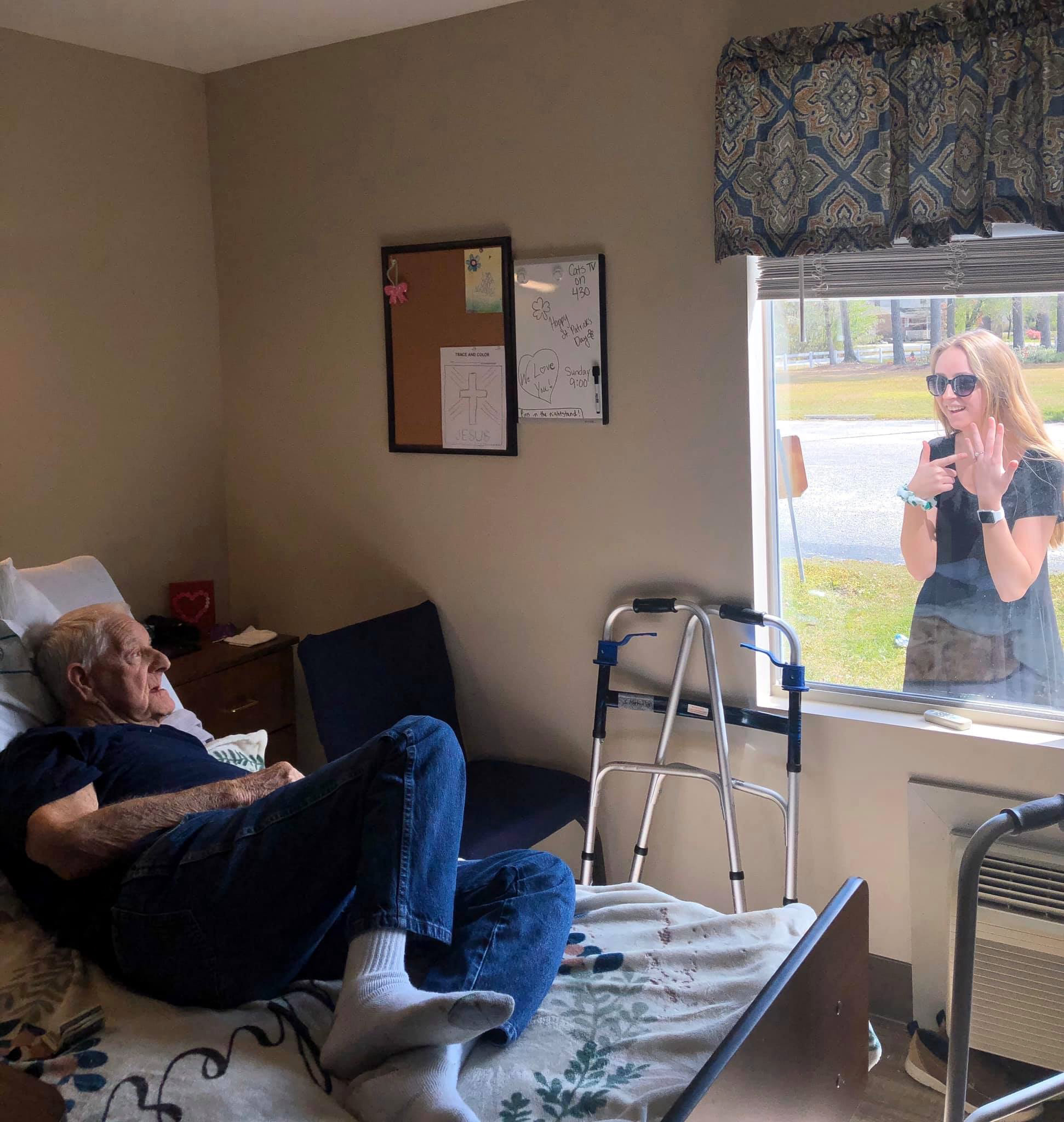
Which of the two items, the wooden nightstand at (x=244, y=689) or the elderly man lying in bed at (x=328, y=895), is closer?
the elderly man lying in bed at (x=328, y=895)

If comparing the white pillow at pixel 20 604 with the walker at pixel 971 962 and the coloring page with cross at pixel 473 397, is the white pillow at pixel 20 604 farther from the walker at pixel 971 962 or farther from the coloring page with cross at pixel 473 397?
the walker at pixel 971 962

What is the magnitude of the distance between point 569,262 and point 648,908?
65.2 inches

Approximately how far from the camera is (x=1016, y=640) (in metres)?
2.53

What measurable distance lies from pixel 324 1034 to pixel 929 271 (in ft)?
6.54

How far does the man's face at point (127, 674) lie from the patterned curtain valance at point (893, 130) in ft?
5.09

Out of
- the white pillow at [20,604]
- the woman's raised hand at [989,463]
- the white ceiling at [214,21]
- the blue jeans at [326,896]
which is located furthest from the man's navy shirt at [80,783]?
the white ceiling at [214,21]

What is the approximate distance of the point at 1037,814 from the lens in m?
1.63

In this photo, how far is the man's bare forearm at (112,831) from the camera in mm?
1790

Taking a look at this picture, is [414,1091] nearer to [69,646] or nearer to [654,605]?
[69,646]

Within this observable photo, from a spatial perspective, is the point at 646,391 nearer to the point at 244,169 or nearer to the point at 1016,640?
the point at 1016,640

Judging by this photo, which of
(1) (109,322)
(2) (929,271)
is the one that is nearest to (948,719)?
Answer: (2) (929,271)

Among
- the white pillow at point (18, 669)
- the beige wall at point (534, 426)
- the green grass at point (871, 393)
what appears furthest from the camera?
the beige wall at point (534, 426)

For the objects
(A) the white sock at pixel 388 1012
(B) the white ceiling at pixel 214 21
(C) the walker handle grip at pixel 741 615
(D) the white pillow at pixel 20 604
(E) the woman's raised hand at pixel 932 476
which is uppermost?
(B) the white ceiling at pixel 214 21

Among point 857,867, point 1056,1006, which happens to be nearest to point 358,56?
point 857,867
